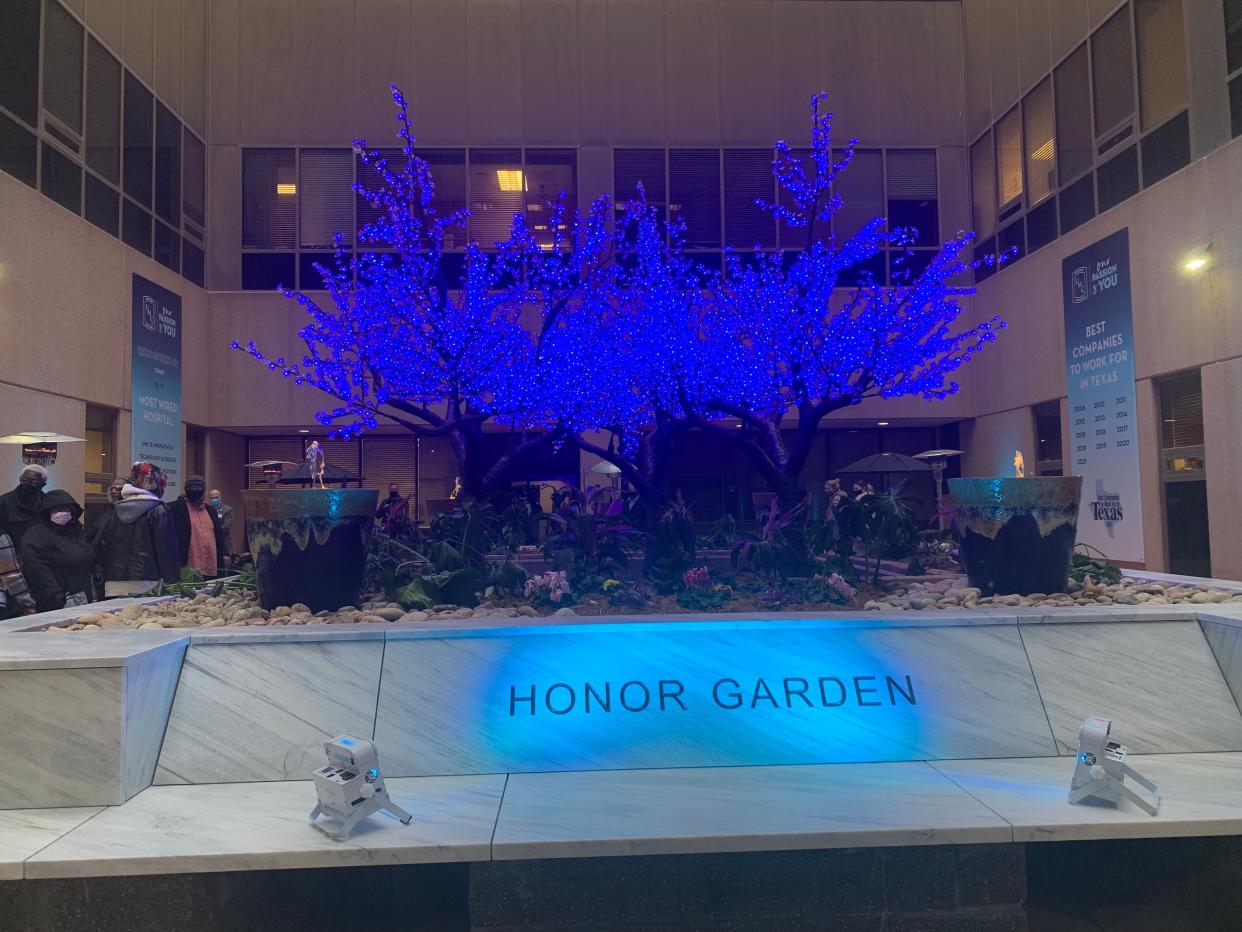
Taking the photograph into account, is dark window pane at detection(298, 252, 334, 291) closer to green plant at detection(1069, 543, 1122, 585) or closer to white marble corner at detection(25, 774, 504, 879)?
green plant at detection(1069, 543, 1122, 585)

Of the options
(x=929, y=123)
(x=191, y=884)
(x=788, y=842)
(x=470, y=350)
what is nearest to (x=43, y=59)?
(x=470, y=350)

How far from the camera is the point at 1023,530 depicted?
607 cm

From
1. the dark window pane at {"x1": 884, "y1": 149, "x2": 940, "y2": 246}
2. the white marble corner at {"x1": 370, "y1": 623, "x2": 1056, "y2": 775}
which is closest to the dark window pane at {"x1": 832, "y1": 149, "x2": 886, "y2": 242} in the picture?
the dark window pane at {"x1": 884, "y1": 149, "x2": 940, "y2": 246}

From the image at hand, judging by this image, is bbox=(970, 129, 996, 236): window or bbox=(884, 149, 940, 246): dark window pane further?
bbox=(884, 149, 940, 246): dark window pane

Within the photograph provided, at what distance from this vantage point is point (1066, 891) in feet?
11.7

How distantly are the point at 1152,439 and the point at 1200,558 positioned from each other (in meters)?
1.95

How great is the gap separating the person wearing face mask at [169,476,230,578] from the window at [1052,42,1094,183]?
15.2m

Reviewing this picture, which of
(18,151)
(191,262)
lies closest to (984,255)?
(191,262)

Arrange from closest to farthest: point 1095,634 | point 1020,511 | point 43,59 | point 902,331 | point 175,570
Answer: point 1095,634 → point 1020,511 → point 175,570 → point 902,331 → point 43,59

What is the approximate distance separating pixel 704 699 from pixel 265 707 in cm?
227

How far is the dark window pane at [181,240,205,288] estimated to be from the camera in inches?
714

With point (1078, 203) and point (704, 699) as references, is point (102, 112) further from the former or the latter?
point (1078, 203)

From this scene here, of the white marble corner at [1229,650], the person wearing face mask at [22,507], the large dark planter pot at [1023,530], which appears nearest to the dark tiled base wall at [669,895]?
the white marble corner at [1229,650]

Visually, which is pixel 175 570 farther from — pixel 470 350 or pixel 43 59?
pixel 43 59
